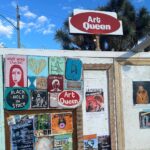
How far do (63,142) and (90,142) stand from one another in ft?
2.59

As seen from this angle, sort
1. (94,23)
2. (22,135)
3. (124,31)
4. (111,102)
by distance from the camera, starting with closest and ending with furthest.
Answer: (22,135), (111,102), (94,23), (124,31)

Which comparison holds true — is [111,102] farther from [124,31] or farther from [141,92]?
[124,31]

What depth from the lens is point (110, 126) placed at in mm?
12516

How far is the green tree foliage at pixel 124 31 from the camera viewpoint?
2845cm

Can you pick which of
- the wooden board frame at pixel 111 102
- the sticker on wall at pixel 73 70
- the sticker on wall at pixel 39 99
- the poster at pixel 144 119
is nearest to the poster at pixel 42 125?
the sticker on wall at pixel 39 99

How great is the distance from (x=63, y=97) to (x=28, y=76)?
112 cm

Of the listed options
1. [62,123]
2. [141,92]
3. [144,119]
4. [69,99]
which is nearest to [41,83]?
[69,99]

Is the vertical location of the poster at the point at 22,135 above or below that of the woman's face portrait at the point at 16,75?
below

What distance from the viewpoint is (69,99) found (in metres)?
12.0

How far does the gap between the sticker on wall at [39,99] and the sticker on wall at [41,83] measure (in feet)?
0.34

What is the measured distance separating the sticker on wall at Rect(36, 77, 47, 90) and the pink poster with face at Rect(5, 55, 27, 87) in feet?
1.15

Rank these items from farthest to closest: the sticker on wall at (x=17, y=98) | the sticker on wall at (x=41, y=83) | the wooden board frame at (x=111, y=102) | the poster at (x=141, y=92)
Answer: the poster at (x=141, y=92) → the wooden board frame at (x=111, y=102) → the sticker on wall at (x=41, y=83) → the sticker on wall at (x=17, y=98)

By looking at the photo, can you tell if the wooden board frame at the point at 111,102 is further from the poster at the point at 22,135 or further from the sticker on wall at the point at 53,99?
the poster at the point at 22,135

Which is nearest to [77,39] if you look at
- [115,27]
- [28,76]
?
[115,27]
